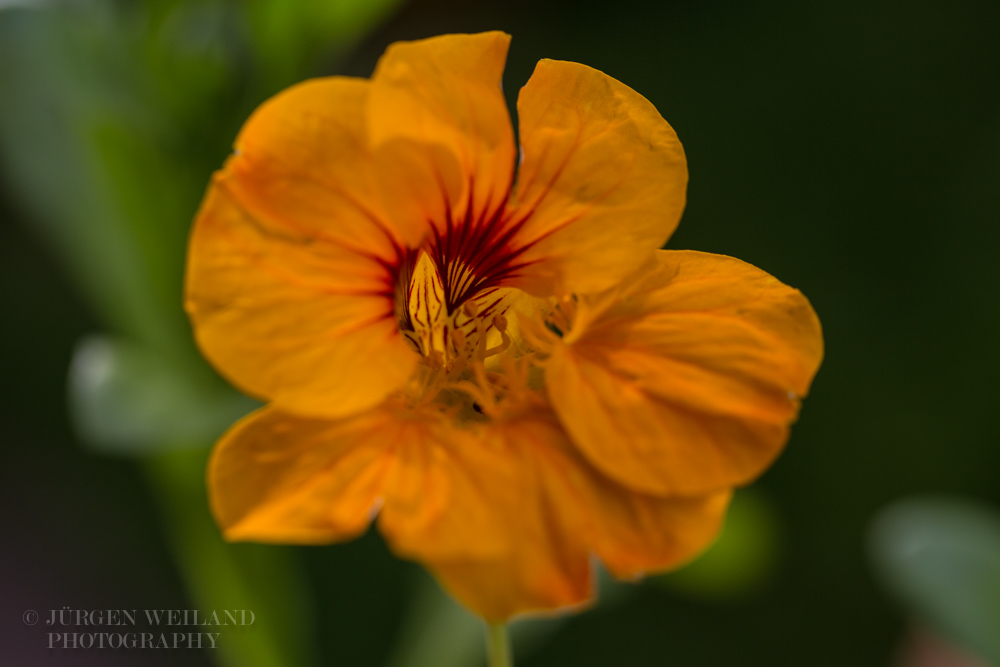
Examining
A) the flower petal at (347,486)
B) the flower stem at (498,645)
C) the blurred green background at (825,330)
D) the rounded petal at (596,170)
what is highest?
the rounded petal at (596,170)

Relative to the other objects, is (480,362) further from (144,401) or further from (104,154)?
(104,154)

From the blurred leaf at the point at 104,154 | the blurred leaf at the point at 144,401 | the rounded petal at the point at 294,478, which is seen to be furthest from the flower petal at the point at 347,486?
the blurred leaf at the point at 104,154

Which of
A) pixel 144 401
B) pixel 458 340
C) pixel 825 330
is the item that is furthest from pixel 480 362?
pixel 825 330

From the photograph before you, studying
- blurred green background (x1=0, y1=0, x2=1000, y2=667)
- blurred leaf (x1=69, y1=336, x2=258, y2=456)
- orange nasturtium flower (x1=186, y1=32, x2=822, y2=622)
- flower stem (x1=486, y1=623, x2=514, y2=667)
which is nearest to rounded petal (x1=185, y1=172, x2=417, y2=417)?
orange nasturtium flower (x1=186, y1=32, x2=822, y2=622)

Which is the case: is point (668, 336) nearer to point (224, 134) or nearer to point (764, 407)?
point (764, 407)

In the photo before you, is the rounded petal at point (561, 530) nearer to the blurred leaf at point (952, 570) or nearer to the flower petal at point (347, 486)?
the flower petal at point (347, 486)

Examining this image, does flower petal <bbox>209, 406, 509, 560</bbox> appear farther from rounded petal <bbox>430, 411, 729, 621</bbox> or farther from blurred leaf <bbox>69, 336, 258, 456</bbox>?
blurred leaf <bbox>69, 336, 258, 456</bbox>

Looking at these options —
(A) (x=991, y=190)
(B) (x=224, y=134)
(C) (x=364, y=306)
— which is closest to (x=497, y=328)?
(C) (x=364, y=306)
